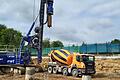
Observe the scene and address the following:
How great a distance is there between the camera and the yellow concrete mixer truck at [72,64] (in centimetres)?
2946

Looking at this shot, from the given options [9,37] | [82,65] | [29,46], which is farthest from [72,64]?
[9,37]

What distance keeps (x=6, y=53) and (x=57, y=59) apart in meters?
5.53

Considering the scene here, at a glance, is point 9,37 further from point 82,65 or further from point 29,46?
point 82,65

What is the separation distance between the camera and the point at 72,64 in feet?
98.7

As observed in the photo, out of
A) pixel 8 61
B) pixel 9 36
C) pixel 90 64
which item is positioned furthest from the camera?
pixel 9 36

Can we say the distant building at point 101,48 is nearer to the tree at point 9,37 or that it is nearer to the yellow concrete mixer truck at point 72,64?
the yellow concrete mixer truck at point 72,64

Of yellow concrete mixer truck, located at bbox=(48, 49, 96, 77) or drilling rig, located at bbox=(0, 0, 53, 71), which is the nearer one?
yellow concrete mixer truck, located at bbox=(48, 49, 96, 77)

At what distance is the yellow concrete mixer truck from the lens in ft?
96.7

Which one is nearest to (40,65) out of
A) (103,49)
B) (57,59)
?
(57,59)

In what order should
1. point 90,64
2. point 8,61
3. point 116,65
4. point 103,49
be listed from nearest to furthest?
1. point 90,64
2. point 8,61
3. point 116,65
4. point 103,49

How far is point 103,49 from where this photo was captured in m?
48.5

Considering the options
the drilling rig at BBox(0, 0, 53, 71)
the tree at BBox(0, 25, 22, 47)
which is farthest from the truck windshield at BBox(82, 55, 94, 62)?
the tree at BBox(0, 25, 22, 47)

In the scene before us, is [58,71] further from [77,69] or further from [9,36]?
[9,36]

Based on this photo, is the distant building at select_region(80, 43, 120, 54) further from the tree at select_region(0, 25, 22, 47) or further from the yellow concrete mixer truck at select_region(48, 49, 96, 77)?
the tree at select_region(0, 25, 22, 47)
